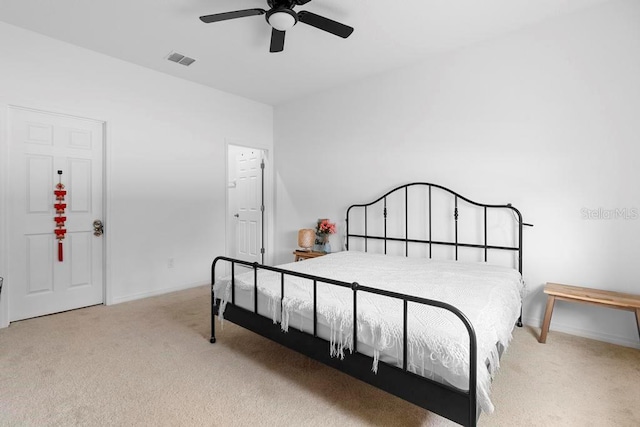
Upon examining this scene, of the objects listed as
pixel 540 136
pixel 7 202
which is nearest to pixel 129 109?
pixel 7 202

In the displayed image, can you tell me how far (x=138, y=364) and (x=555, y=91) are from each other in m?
3.86

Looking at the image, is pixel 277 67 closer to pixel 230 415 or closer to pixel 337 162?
pixel 337 162

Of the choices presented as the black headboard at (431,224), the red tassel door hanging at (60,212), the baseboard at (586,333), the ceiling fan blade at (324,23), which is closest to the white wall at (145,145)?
the red tassel door hanging at (60,212)

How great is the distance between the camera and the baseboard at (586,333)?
2465mm

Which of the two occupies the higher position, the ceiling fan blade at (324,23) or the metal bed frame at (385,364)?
the ceiling fan blade at (324,23)

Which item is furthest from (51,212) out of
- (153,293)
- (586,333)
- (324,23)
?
(586,333)

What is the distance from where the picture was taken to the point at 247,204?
5387mm

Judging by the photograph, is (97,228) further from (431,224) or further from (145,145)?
(431,224)

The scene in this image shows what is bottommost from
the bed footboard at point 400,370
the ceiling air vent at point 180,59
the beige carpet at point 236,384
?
the beige carpet at point 236,384

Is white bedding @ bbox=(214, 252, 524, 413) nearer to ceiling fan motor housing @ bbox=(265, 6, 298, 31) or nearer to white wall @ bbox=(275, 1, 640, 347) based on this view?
white wall @ bbox=(275, 1, 640, 347)

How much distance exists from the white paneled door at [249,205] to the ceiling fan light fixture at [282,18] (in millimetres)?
2914

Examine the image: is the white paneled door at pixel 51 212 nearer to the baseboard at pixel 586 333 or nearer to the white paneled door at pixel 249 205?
the white paneled door at pixel 249 205

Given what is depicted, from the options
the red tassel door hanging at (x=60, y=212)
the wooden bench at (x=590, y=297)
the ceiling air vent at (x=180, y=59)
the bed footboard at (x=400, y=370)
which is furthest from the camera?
the ceiling air vent at (x=180, y=59)

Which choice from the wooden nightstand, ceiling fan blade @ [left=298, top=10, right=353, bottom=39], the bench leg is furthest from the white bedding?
ceiling fan blade @ [left=298, top=10, right=353, bottom=39]
